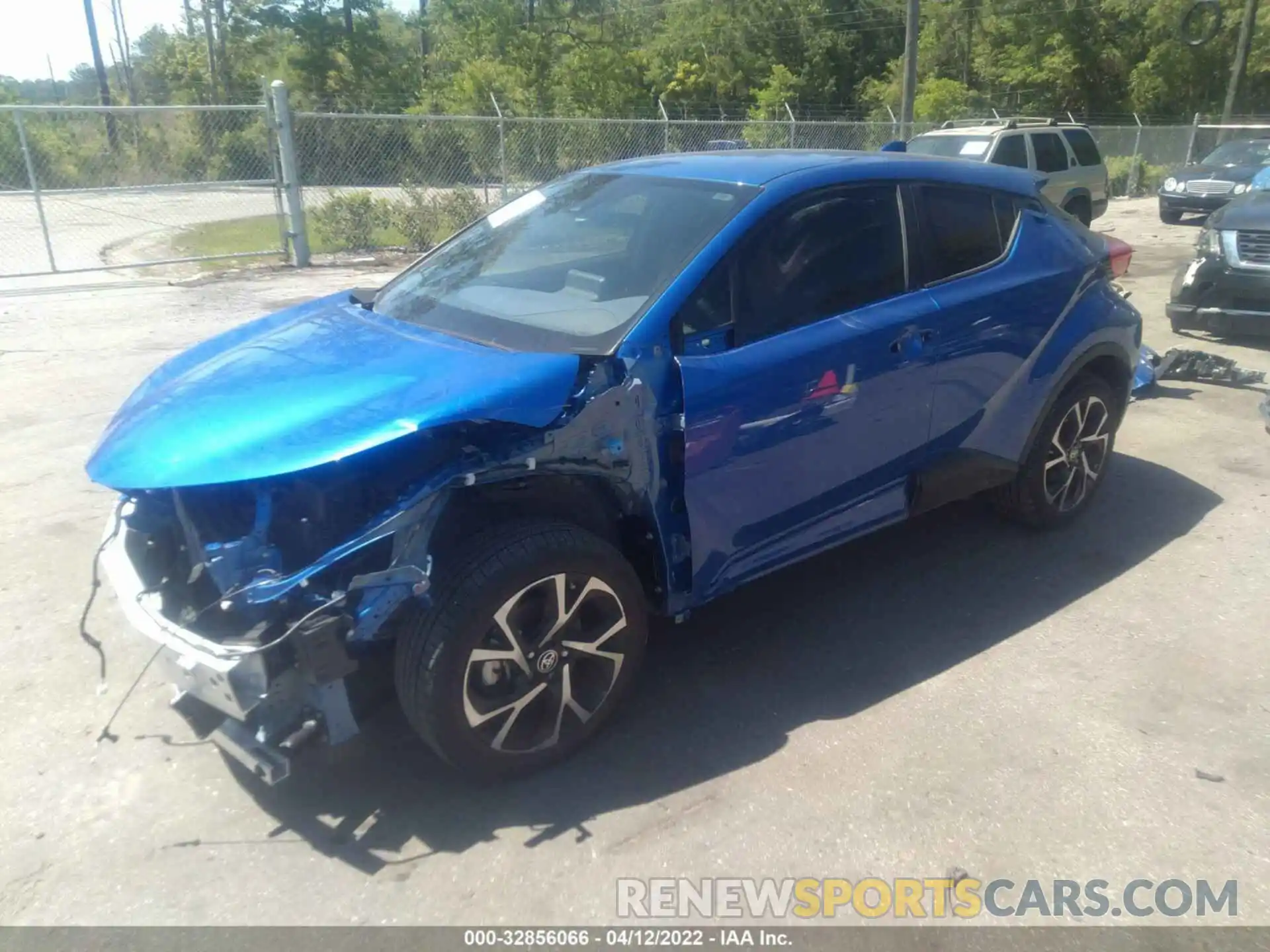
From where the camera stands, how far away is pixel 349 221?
1415 centimetres

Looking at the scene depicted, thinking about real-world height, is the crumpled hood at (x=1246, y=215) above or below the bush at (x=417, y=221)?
above

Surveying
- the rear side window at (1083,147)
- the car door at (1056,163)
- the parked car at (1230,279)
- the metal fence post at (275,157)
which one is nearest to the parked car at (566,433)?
the parked car at (1230,279)

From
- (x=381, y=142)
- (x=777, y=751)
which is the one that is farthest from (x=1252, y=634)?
(x=381, y=142)

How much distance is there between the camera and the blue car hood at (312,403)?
9.23 feet

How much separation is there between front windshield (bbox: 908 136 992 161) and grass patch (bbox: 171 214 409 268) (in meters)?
7.98

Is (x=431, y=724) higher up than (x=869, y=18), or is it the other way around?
(x=869, y=18)

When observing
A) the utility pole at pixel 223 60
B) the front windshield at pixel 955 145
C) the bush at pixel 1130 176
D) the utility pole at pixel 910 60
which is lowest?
the bush at pixel 1130 176

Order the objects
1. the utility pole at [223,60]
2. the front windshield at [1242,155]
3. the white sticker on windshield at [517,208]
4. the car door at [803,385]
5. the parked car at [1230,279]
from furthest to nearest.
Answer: the utility pole at [223,60] < the front windshield at [1242,155] < the parked car at [1230,279] < the white sticker on windshield at [517,208] < the car door at [803,385]

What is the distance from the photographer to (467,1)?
45.0 metres

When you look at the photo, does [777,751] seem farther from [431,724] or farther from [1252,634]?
[1252,634]

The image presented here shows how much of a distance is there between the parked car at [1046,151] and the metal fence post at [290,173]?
898 centimetres

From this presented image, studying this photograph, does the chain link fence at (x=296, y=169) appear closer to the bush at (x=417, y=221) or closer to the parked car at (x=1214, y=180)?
the bush at (x=417, y=221)

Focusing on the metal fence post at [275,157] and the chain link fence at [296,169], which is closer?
the metal fence post at [275,157]
